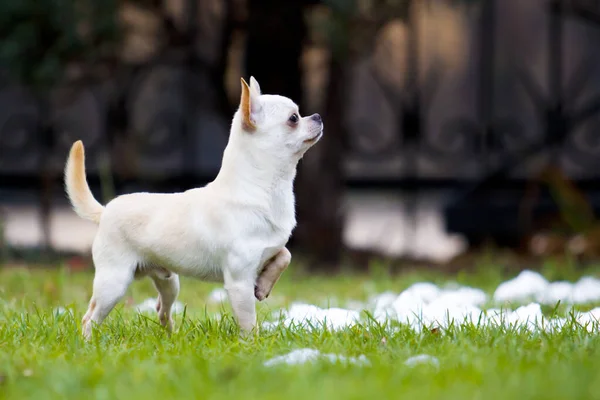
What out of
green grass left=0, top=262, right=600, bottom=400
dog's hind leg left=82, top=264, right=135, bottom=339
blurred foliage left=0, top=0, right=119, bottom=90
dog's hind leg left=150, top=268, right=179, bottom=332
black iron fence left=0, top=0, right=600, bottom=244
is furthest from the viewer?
black iron fence left=0, top=0, right=600, bottom=244

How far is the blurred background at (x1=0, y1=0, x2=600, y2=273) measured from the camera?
6.94 meters

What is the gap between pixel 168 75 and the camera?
28.9ft

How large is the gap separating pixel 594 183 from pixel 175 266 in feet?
20.0

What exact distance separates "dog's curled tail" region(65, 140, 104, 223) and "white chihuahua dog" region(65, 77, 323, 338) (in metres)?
0.18

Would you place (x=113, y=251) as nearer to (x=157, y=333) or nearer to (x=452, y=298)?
(x=157, y=333)

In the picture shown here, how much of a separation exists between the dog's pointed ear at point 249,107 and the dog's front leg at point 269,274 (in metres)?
0.49

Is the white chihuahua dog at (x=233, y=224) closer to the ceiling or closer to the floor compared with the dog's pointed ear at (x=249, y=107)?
closer to the floor

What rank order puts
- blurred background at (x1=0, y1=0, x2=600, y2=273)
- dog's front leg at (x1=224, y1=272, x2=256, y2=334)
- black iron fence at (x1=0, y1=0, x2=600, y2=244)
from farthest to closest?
black iron fence at (x1=0, y1=0, x2=600, y2=244)
blurred background at (x1=0, y1=0, x2=600, y2=273)
dog's front leg at (x1=224, y1=272, x2=256, y2=334)

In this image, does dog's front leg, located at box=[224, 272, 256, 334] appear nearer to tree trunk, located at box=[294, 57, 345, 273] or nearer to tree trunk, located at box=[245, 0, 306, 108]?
tree trunk, located at box=[294, 57, 345, 273]

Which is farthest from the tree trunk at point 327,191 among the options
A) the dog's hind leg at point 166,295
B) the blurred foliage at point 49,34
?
the dog's hind leg at point 166,295

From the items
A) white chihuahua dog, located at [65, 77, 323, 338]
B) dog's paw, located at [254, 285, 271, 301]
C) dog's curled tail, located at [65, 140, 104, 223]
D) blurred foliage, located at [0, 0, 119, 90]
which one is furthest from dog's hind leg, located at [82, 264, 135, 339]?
blurred foliage, located at [0, 0, 119, 90]

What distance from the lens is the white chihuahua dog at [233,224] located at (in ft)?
10.8

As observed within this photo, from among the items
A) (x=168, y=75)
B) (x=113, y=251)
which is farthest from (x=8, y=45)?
(x=113, y=251)

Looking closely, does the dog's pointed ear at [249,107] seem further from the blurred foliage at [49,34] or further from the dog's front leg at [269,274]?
the blurred foliage at [49,34]
